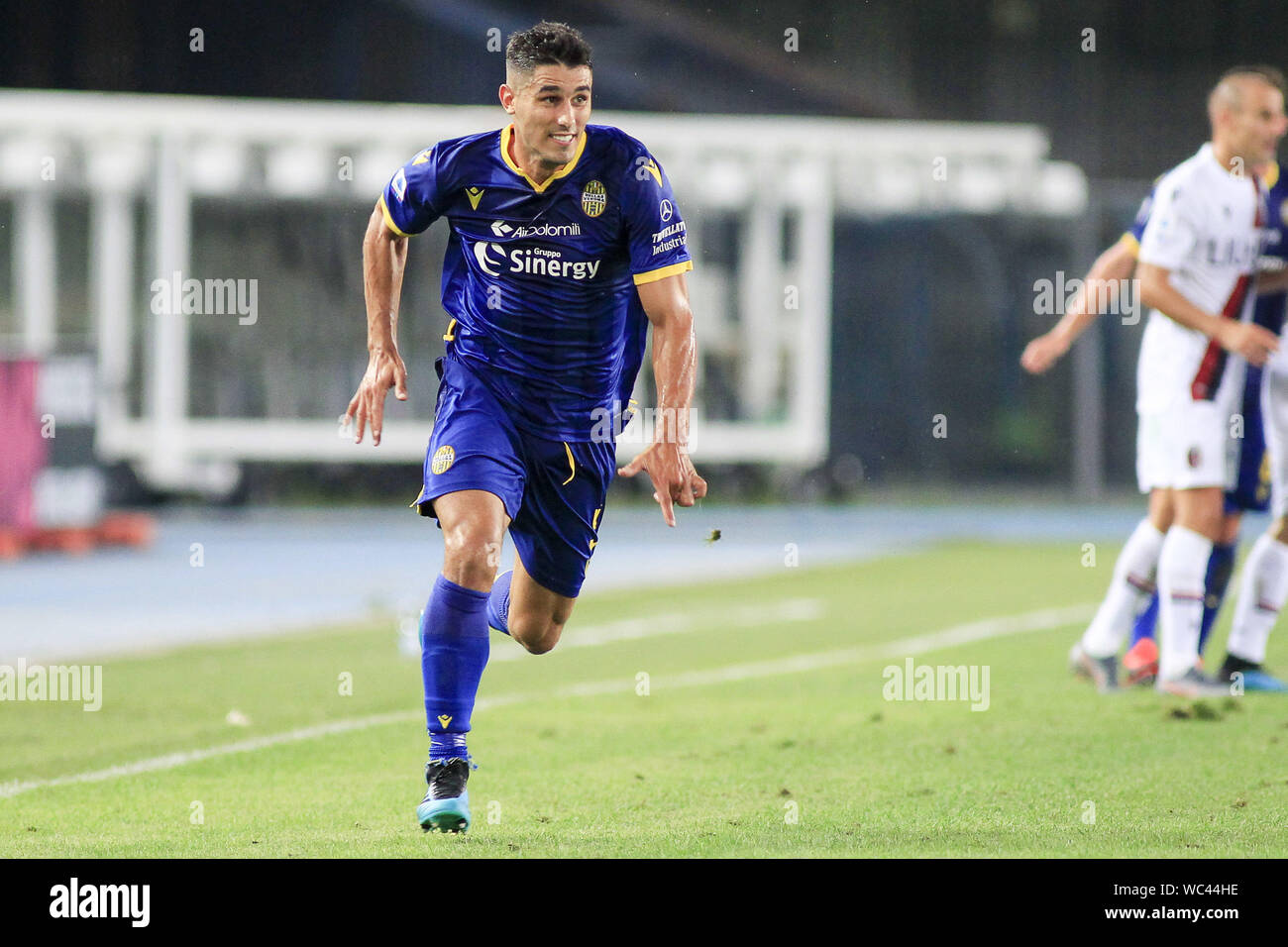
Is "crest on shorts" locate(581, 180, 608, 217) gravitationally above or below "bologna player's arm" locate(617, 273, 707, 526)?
above

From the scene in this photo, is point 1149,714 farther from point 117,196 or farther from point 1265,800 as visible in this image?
point 117,196

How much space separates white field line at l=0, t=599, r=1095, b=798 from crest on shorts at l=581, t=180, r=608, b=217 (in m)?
2.50

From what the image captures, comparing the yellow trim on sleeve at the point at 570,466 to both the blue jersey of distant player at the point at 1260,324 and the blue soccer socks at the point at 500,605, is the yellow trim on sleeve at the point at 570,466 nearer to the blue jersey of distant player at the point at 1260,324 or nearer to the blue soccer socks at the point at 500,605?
the blue soccer socks at the point at 500,605

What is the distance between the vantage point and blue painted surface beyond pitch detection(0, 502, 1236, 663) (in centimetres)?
1177

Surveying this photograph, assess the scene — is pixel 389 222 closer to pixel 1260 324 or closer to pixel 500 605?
pixel 500 605

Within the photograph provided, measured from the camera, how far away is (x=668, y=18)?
78.8ft

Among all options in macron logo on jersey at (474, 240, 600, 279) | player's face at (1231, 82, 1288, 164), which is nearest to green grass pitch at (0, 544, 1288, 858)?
macron logo on jersey at (474, 240, 600, 279)

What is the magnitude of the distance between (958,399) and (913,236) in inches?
101

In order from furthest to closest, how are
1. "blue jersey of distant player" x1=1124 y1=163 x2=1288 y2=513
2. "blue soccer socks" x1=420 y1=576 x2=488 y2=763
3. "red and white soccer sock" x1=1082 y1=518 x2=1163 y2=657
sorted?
"red and white soccer sock" x1=1082 y1=518 x2=1163 y2=657
"blue jersey of distant player" x1=1124 y1=163 x2=1288 y2=513
"blue soccer socks" x1=420 y1=576 x2=488 y2=763

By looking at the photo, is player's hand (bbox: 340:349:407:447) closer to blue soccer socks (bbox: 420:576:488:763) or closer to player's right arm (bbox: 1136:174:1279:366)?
blue soccer socks (bbox: 420:576:488:763)

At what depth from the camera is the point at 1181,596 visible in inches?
289

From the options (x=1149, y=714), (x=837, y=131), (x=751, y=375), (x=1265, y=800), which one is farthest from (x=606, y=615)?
(x=837, y=131)

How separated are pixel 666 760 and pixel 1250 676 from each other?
3.05 meters

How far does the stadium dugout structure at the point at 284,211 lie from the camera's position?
2198cm
